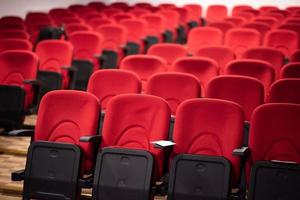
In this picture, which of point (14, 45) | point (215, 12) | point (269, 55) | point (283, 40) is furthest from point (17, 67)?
point (215, 12)

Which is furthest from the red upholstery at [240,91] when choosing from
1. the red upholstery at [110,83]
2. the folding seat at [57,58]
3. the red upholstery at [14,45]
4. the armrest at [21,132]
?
the red upholstery at [14,45]

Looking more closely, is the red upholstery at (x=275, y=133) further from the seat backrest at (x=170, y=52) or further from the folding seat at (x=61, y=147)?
the seat backrest at (x=170, y=52)

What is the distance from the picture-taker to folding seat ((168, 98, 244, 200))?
8.25 ft

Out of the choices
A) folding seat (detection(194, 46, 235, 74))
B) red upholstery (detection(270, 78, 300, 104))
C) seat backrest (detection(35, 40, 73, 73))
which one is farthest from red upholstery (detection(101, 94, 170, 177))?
seat backrest (detection(35, 40, 73, 73))

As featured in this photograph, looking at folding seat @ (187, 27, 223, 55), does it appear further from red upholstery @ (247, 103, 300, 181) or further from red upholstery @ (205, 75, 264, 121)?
red upholstery @ (247, 103, 300, 181)

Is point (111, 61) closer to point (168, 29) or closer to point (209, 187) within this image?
point (168, 29)

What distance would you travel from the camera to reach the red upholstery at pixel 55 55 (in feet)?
15.0

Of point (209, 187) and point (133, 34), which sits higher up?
point (133, 34)

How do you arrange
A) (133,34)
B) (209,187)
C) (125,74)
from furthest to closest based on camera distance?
(133,34) → (125,74) → (209,187)

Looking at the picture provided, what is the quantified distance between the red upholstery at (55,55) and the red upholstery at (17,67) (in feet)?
1.65

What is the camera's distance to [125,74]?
3.44m

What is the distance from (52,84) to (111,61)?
3.83 ft

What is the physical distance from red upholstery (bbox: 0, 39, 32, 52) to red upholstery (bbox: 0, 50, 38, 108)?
1.62 feet

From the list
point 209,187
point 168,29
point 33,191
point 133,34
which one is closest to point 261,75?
point 209,187
